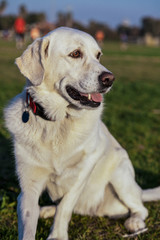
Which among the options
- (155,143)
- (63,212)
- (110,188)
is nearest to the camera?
(63,212)

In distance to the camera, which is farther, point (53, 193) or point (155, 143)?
point (155, 143)

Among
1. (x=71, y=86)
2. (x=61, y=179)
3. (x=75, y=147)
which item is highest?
(x=71, y=86)

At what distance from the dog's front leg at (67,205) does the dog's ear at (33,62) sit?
807mm

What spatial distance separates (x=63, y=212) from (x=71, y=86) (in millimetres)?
1065

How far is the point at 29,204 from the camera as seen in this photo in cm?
277

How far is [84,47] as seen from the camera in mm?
3041

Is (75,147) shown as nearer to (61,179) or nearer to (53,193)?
(61,179)

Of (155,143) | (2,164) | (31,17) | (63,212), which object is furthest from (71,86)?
(31,17)

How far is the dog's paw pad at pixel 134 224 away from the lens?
123 inches

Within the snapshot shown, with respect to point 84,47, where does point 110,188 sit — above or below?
below

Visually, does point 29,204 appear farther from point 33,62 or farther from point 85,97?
point 33,62

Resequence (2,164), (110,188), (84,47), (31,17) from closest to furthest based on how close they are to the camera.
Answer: (84,47) < (110,188) < (2,164) < (31,17)

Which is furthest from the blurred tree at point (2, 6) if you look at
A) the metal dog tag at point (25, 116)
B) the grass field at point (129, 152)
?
the metal dog tag at point (25, 116)

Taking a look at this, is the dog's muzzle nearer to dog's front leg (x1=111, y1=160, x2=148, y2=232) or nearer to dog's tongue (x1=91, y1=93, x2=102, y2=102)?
dog's tongue (x1=91, y1=93, x2=102, y2=102)
